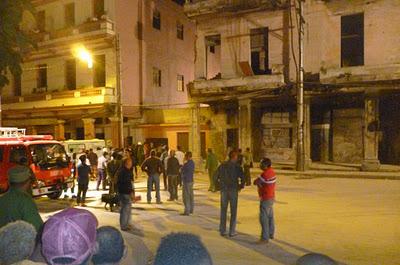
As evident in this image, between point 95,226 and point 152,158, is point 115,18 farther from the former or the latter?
point 95,226

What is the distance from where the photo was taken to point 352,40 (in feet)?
78.2

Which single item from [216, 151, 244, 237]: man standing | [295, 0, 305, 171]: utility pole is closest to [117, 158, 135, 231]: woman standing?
[216, 151, 244, 237]: man standing

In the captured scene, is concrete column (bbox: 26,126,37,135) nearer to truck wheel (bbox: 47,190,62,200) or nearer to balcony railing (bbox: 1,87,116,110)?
balcony railing (bbox: 1,87,116,110)

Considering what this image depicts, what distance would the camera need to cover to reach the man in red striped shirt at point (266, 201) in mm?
8820

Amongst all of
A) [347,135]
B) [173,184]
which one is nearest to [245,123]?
[347,135]

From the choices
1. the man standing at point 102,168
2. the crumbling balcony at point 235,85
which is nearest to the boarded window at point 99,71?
the crumbling balcony at point 235,85

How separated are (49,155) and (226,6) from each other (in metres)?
15.3

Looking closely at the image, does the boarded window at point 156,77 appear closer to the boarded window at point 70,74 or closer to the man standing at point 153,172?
the boarded window at point 70,74

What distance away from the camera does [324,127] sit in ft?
83.8

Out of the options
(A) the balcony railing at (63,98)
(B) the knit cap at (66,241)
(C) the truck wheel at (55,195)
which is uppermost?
(A) the balcony railing at (63,98)

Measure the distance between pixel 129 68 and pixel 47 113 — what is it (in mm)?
7402

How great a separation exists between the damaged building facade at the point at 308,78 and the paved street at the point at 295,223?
7378 mm

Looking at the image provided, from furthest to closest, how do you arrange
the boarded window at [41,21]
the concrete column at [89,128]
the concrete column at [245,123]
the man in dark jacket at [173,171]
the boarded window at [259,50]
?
the boarded window at [41,21] < the concrete column at [89,128] < the boarded window at [259,50] < the concrete column at [245,123] < the man in dark jacket at [173,171]

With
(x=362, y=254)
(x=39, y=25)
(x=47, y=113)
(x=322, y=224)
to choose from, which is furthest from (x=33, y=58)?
(x=362, y=254)
